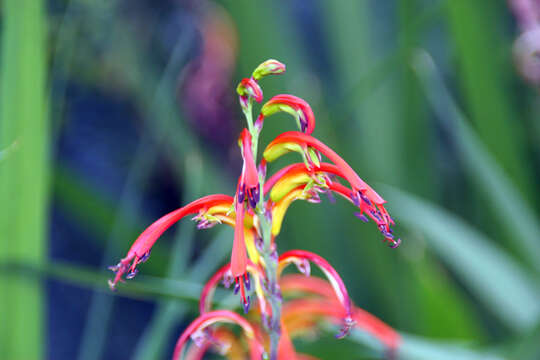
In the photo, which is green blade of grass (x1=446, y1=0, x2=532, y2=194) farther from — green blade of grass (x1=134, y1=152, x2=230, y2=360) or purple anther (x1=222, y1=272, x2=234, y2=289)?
purple anther (x1=222, y1=272, x2=234, y2=289)

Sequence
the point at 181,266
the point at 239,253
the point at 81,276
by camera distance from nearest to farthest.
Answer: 1. the point at 239,253
2. the point at 81,276
3. the point at 181,266

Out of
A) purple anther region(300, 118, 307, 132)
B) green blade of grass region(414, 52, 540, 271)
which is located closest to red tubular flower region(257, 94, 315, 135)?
purple anther region(300, 118, 307, 132)

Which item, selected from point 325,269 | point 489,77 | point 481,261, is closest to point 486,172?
point 481,261

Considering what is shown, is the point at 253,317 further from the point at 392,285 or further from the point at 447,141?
the point at 447,141

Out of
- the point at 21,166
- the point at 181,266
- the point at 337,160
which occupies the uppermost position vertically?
the point at 337,160

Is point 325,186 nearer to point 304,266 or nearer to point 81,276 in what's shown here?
point 304,266

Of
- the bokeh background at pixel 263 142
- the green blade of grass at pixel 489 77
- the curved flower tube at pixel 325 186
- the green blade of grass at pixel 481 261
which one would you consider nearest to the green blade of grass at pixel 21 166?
the bokeh background at pixel 263 142

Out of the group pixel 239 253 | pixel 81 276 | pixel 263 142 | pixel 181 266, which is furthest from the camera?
pixel 263 142
